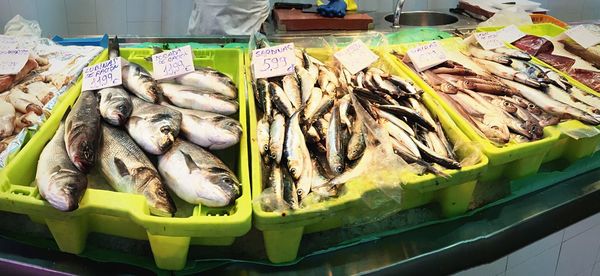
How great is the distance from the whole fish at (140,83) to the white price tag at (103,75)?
0.08ft

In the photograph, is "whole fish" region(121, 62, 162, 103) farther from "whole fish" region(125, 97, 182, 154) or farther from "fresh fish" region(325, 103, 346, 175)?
"fresh fish" region(325, 103, 346, 175)

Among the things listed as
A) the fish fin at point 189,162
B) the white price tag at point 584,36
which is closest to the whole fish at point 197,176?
the fish fin at point 189,162

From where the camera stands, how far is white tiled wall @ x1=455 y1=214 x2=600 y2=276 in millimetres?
1728

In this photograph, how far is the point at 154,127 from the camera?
1370mm

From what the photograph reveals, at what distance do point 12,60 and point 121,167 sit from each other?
969mm

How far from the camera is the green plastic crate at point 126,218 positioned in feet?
3.58

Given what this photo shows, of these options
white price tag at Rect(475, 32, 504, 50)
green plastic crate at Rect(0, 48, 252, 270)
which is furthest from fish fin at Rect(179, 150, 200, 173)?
white price tag at Rect(475, 32, 504, 50)

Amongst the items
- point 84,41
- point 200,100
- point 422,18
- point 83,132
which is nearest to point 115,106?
point 83,132

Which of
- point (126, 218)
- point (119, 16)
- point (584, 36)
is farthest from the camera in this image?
point (119, 16)

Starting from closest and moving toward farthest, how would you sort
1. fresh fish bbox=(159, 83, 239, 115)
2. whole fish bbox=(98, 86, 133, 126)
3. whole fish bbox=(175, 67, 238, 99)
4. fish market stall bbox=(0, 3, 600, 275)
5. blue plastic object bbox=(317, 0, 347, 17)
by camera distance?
fish market stall bbox=(0, 3, 600, 275) < whole fish bbox=(98, 86, 133, 126) < fresh fish bbox=(159, 83, 239, 115) < whole fish bbox=(175, 67, 238, 99) < blue plastic object bbox=(317, 0, 347, 17)

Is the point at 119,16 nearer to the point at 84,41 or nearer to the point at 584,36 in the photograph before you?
the point at 84,41

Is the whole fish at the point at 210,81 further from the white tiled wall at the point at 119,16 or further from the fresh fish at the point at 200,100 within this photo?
the white tiled wall at the point at 119,16

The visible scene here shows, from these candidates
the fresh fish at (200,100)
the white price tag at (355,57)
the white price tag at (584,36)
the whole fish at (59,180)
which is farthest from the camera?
the white price tag at (584,36)

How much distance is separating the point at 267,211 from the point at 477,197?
774mm
